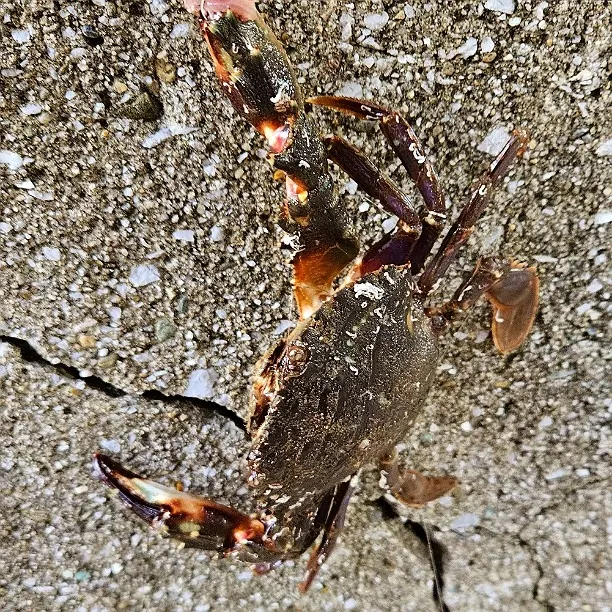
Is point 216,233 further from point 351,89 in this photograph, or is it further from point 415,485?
point 415,485

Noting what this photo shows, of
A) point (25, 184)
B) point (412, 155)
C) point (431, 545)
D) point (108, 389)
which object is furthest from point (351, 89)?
point (431, 545)

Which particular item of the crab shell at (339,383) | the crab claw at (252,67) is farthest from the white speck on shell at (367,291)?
the crab claw at (252,67)

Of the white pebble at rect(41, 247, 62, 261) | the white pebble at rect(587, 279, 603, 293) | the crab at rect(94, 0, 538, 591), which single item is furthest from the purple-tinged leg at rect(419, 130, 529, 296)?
the white pebble at rect(41, 247, 62, 261)

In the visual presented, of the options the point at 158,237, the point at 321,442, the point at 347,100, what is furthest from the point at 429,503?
the point at 347,100

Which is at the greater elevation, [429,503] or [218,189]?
[218,189]

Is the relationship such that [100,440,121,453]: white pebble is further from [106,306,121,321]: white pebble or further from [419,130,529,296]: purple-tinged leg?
[419,130,529,296]: purple-tinged leg

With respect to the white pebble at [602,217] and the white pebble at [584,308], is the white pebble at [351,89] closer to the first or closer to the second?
the white pebble at [602,217]

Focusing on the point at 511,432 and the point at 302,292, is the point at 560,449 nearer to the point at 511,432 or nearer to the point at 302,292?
the point at 511,432
